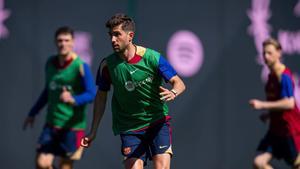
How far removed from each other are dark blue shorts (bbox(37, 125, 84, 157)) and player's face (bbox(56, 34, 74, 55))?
2.72 ft

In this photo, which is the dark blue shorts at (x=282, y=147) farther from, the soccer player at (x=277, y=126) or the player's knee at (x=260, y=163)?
the player's knee at (x=260, y=163)

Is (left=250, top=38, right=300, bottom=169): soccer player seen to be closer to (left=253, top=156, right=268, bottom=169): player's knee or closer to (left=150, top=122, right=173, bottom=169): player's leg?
(left=253, top=156, right=268, bottom=169): player's knee

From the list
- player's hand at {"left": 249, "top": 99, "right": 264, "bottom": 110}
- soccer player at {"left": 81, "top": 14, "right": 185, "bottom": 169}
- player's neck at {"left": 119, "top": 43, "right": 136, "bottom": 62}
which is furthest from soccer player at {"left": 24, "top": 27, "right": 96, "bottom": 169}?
player's hand at {"left": 249, "top": 99, "right": 264, "bottom": 110}

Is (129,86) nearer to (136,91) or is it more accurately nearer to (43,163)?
(136,91)

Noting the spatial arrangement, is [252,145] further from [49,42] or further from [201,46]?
[49,42]

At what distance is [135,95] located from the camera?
8.04m

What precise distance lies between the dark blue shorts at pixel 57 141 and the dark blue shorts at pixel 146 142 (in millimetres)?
1904

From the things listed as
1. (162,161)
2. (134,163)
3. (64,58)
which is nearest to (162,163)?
(162,161)

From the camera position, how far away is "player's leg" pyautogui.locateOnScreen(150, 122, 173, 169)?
318 inches

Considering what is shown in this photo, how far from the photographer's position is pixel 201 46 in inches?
452

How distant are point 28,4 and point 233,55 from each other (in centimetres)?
262

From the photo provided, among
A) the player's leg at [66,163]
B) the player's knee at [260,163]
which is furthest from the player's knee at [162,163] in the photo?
the player's leg at [66,163]

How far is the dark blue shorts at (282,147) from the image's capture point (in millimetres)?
9531

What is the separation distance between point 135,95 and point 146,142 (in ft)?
1.47
